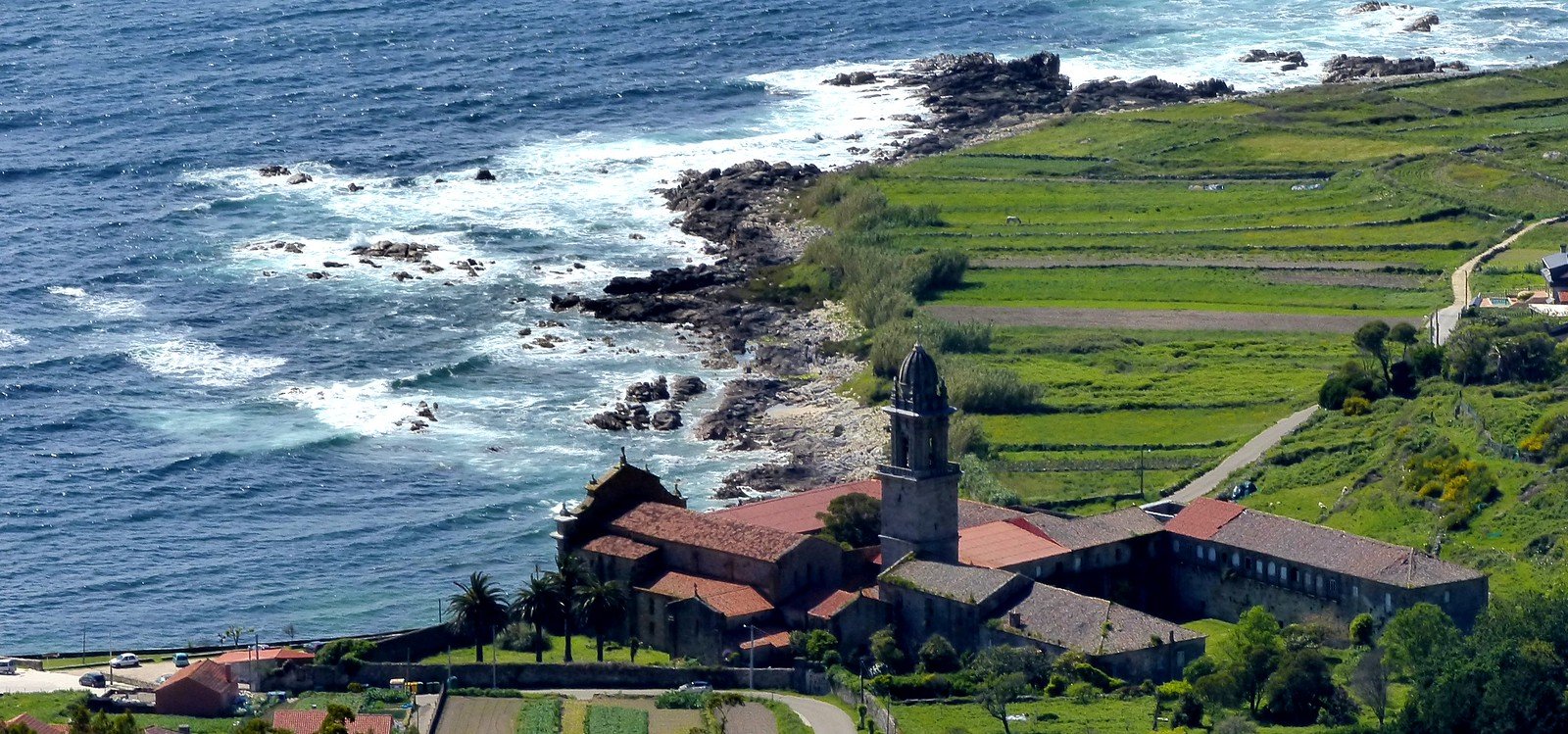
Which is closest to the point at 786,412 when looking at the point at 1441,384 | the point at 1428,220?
the point at 1441,384

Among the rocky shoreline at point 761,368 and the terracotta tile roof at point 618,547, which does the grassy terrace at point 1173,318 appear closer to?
the rocky shoreline at point 761,368

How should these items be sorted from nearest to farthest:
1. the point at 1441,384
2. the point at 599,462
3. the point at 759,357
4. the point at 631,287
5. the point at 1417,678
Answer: the point at 1417,678 < the point at 1441,384 < the point at 599,462 < the point at 759,357 < the point at 631,287

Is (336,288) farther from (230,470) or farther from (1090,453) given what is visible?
(1090,453)

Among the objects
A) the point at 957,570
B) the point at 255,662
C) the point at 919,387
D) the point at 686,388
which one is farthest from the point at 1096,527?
the point at 686,388

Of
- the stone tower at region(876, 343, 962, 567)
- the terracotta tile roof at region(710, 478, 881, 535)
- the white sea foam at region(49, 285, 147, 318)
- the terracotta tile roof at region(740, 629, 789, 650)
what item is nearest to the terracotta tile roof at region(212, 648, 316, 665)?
the terracotta tile roof at region(740, 629, 789, 650)

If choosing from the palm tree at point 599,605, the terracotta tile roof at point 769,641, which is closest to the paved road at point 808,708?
the terracotta tile roof at point 769,641

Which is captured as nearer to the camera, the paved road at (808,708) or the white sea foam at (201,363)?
the paved road at (808,708)

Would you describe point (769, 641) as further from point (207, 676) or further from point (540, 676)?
point (207, 676)
